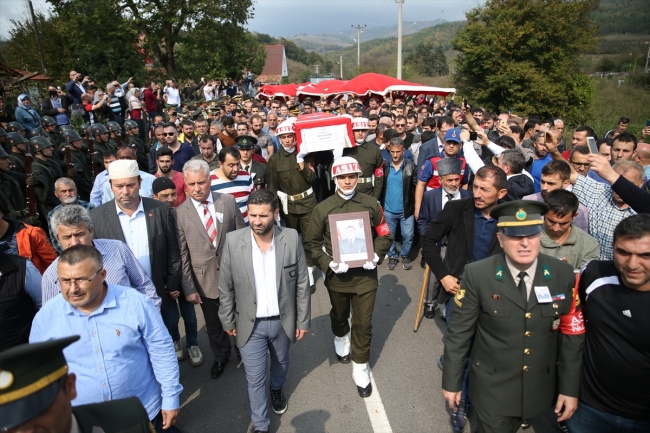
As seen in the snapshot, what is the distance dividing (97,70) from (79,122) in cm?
1690

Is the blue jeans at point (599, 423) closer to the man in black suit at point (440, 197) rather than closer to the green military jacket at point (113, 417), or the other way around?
the man in black suit at point (440, 197)

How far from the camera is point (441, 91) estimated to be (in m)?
16.5

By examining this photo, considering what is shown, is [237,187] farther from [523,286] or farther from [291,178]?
[523,286]

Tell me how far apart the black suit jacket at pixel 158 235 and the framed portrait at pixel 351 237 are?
1577mm

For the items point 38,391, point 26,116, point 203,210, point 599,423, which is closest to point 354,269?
point 203,210

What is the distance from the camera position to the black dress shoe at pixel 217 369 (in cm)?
449

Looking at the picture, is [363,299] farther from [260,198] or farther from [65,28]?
[65,28]

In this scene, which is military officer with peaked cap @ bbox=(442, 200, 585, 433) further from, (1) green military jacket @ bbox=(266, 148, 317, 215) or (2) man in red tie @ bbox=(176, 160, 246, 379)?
(1) green military jacket @ bbox=(266, 148, 317, 215)

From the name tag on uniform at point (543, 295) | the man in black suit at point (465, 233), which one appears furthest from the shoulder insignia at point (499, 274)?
the man in black suit at point (465, 233)

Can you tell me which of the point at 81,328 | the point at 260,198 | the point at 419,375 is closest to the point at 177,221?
the point at 260,198

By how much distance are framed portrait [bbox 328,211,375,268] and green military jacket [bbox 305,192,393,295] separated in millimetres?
114

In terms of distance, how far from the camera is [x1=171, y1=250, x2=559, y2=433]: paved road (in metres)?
3.78

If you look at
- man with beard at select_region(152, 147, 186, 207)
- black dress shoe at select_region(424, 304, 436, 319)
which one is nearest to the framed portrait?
black dress shoe at select_region(424, 304, 436, 319)

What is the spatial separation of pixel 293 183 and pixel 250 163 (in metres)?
0.80
